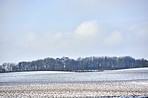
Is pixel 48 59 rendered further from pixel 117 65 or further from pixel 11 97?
pixel 11 97

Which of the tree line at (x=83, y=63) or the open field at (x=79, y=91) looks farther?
the tree line at (x=83, y=63)

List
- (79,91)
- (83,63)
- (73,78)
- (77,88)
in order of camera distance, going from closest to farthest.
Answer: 1. (79,91)
2. (77,88)
3. (73,78)
4. (83,63)

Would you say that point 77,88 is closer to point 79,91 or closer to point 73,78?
point 79,91

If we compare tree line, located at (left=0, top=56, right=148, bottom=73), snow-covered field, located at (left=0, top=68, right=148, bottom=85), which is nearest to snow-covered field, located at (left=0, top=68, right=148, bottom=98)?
snow-covered field, located at (left=0, top=68, right=148, bottom=85)

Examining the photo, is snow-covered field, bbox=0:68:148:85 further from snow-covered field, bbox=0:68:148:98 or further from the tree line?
the tree line

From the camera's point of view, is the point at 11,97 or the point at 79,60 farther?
the point at 79,60

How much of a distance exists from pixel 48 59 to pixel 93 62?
3853 cm

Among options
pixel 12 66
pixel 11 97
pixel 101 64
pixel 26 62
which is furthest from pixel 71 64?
pixel 11 97

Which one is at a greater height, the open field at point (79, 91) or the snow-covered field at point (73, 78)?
the open field at point (79, 91)

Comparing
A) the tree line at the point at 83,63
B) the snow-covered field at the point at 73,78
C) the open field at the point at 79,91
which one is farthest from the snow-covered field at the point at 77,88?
the tree line at the point at 83,63

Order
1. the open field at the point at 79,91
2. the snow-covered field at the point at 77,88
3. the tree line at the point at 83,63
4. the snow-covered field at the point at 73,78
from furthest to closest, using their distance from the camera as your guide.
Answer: the tree line at the point at 83,63 < the snow-covered field at the point at 73,78 < the snow-covered field at the point at 77,88 < the open field at the point at 79,91

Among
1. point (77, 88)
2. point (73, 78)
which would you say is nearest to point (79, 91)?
point (77, 88)

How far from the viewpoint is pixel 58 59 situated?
579 ft

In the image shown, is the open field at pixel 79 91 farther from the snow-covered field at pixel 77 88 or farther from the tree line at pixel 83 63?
the tree line at pixel 83 63
